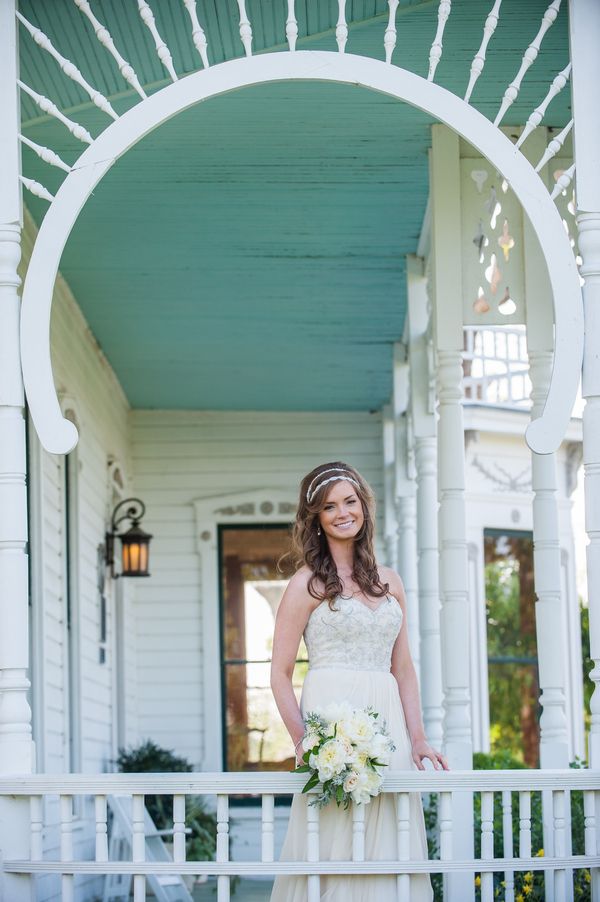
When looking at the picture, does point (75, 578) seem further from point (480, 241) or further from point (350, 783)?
point (350, 783)

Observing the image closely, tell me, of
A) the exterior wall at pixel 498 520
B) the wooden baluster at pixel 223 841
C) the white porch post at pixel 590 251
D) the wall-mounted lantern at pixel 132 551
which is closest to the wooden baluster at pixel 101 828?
the wooden baluster at pixel 223 841

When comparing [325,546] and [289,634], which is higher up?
[325,546]

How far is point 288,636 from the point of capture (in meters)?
4.17

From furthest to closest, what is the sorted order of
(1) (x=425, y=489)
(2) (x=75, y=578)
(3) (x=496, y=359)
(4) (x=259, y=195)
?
(3) (x=496, y=359), (2) (x=75, y=578), (1) (x=425, y=489), (4) (x=259, y=195)

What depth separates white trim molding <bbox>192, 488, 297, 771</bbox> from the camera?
11.2m

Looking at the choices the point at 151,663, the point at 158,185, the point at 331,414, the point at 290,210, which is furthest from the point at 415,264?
the point at 151,663

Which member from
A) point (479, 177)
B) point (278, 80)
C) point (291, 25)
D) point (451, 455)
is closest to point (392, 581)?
point (451, 455)

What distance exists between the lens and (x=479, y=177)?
19.1 ft

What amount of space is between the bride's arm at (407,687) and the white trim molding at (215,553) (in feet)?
23.2

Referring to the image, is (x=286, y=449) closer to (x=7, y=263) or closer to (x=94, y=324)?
(x=94, y=324)

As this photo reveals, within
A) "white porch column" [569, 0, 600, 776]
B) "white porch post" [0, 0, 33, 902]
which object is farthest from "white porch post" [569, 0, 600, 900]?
"white porch post" [0, 0, 33, 902]

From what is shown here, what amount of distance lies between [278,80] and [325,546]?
1.47m

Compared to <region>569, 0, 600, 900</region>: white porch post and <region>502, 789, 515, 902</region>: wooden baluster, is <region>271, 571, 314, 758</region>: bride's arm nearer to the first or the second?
<region>502, 789, 515, 902</region>: wooden baluster

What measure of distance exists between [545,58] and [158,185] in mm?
2005
